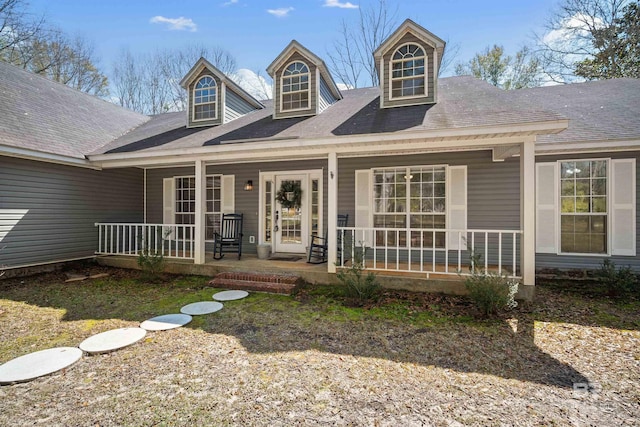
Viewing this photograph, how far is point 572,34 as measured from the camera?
44.9 ft

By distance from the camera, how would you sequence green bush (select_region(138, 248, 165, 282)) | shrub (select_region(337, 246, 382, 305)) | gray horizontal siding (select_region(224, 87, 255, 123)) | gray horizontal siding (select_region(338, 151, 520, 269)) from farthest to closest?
gray horizontal siding (select_region(224, 87, 255, 123))
gray horizontal siding (select_region(338, 151, 520, 269))
green bush (select_region(138, 248, 165, 282))
shrub (select_region(337, 246, 382, 305))

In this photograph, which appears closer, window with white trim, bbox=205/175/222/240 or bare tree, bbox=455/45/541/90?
window with white trim, bbox=205/175/222/240

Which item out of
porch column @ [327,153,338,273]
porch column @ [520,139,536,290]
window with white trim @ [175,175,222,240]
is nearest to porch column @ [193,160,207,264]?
window with white trim @ [175,175,222,240]

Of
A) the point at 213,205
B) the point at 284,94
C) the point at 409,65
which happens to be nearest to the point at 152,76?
the point at 213,205

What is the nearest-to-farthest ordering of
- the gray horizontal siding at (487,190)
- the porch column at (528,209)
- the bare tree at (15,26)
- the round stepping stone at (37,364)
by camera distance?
the round stepping stone at (37,364) < the porch column at (528,209) < the gray horizontal siding at (487,190) < the bare tree at (15,26)

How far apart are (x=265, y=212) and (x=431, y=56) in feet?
16.9

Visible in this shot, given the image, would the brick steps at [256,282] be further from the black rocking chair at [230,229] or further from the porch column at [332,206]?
the black rocking chair at [230,229]

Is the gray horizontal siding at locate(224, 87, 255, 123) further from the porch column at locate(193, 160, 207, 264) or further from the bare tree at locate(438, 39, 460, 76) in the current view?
the bare tree at locate(438, 39, 460, 76)

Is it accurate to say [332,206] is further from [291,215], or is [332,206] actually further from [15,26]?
[15,26]

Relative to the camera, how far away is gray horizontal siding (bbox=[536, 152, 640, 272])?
5852mm

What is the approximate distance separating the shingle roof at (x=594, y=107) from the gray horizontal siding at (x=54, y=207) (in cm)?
937

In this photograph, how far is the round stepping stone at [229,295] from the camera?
5066 millimetres

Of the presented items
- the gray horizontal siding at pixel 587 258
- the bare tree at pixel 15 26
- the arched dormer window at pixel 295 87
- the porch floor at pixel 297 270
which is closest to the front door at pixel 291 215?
the porch floor at pixel 297 270

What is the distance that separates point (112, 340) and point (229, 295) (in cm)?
192
